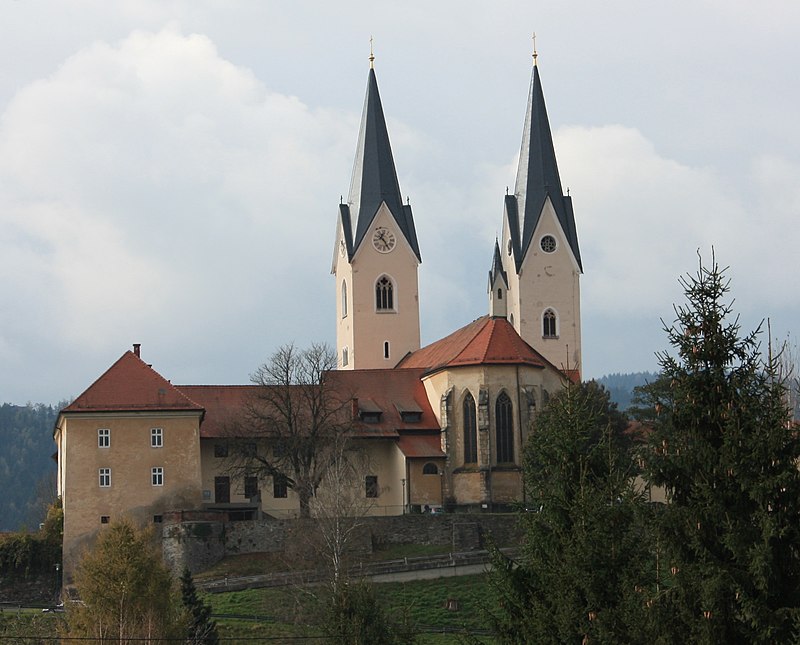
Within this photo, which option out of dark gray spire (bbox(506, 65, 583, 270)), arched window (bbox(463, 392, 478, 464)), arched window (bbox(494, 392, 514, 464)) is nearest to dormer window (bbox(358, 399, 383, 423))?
arched window (bbox(463, 392, 478, 464))

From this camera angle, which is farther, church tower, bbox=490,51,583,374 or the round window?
the round window

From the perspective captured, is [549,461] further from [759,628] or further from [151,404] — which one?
[151,404]

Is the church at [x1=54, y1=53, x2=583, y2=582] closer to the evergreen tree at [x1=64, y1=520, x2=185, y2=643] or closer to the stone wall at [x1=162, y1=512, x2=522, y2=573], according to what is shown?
the stone wall at [x1=162, y1=512, x2=522, y2=573]

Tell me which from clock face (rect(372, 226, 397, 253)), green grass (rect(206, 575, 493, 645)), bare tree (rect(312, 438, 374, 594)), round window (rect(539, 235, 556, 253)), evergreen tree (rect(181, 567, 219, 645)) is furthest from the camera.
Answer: clock face (rect(372, 226, 397, 253))

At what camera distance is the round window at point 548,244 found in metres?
91.4

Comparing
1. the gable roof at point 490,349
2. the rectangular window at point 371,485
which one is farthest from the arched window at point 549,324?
the rectangular window at point 371,485

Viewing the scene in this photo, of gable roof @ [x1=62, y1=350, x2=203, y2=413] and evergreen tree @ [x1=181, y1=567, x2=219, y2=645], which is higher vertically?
gable roof @ [x1=62, y1=350, x2=203, y2=413]

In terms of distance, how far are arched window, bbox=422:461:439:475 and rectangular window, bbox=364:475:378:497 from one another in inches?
97.3

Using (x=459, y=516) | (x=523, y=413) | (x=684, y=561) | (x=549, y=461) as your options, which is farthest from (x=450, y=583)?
(x=684, y=561)

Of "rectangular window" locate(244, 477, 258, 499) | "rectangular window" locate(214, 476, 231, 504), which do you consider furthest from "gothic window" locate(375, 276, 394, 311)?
"rectangular window" locate(214, 476, 231, 504)

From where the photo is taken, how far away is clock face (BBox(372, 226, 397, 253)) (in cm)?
9169

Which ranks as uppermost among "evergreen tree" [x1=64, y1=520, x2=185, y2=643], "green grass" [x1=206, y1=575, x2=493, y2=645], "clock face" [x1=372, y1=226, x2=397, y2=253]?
"clock face" [x1=372, y1=226, x2=397, y2=253]

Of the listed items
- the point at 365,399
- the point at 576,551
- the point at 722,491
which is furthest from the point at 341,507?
the point at 722,491

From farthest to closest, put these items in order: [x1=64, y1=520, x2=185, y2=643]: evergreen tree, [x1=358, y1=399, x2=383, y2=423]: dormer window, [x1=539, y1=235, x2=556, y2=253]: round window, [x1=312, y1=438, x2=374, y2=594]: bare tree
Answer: [x1=539, y1=235, x2=556, y2=253]: round window
[x1=358, y1=399, x2=383, y2=423]: dormer window
[x1=312, y1=438, x2=374, y2=594]: bare tree
[x1=64, y1=520, x2=185, y2=643]: evergreen tree
